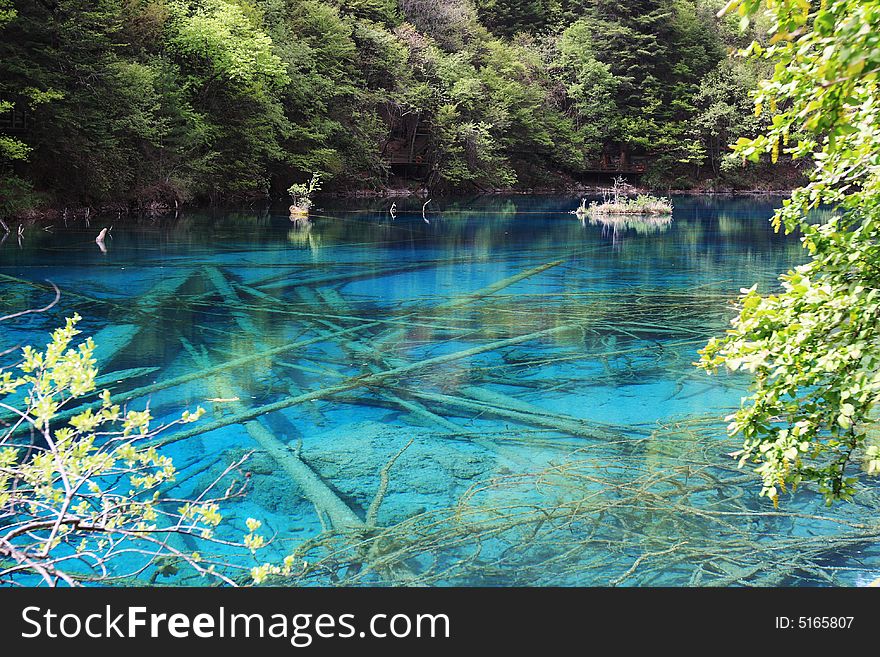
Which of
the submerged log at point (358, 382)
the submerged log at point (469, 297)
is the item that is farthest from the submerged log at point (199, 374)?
the submerged log at point (358, 382)

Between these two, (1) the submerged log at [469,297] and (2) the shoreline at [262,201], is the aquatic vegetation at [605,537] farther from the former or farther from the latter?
(2) the shoreline at [262,201]

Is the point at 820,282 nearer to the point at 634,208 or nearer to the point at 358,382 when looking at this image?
the point at 358,382

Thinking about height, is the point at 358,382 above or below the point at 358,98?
below

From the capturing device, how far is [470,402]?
22.3 feet

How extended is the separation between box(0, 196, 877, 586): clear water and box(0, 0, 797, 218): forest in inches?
154

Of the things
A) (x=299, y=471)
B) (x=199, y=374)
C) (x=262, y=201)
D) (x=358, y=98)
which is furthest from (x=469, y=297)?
(x=358, y=98)

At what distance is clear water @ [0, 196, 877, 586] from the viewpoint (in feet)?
14.1

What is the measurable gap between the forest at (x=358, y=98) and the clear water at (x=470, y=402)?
3.92m

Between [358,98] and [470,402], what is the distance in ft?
97.6

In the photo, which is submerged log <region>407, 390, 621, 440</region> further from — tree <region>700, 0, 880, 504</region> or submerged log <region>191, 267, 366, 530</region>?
tree <region>700, 0, 880, 504</region>

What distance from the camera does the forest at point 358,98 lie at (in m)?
19.9

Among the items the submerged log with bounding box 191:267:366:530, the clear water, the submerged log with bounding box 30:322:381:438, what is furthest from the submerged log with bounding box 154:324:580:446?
the submerged log with bounding box 30:322:381:438
